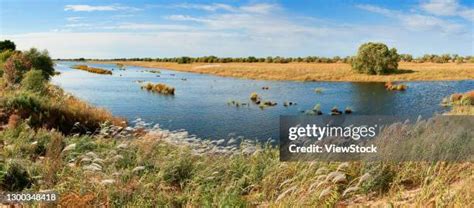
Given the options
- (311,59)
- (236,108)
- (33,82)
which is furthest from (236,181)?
(311,59)

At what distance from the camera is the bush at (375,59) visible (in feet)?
218

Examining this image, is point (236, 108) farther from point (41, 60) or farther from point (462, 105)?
point (41, 60)

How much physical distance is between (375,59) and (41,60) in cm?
4653

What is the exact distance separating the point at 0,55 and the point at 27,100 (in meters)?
26.5

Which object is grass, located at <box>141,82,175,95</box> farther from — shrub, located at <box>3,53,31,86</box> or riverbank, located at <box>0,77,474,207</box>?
riverbank, located at <box>0,77,474,207</box>

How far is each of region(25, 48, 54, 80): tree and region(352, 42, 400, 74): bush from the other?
44679mm

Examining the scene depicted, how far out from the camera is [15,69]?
3062cm

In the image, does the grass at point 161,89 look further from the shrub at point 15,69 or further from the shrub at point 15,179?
the shrub at point 15,179

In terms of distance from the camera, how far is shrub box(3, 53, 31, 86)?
1169 inches

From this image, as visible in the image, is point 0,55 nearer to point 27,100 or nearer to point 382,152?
point 27,100

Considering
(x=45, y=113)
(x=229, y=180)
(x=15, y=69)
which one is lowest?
(x=45, y=113)

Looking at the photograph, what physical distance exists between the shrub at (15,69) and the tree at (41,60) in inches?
143

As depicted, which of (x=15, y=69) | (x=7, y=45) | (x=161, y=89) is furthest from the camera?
(x=7, y=45)

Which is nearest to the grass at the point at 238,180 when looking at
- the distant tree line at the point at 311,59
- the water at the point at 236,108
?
the water at the point at 236,108
